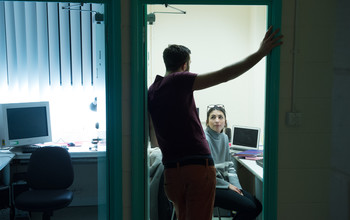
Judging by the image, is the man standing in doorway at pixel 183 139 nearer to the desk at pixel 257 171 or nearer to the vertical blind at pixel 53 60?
the desk at pixel 257 171

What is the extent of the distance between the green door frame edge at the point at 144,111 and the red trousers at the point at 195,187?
0.21 metres

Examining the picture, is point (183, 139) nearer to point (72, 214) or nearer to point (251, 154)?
point (251, 154)

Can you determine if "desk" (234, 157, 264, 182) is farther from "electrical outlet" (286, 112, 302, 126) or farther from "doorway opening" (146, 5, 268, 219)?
"doorway opening" (146, 5, 268, 219)

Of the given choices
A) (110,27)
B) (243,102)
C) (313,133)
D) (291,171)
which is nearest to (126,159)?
(110,27)

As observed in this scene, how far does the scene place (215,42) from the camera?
4.48 metres

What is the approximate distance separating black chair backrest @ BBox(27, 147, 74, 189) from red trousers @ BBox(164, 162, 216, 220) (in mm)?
1440

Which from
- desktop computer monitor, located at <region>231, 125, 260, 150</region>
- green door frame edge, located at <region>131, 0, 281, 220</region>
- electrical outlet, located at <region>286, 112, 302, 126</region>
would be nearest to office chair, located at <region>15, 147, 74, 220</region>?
green door frame edge, located at <region>131, 0, 281, 220</region>

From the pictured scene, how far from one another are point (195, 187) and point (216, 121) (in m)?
1.42

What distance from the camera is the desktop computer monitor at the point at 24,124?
3691 mm

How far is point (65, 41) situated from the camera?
4.20 meters

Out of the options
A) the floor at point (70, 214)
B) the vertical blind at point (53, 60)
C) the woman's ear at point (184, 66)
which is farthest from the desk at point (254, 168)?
the vertical blind at point (53, 60)

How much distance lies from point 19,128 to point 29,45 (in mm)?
953

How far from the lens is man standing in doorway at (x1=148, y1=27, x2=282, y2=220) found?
81.4 inches

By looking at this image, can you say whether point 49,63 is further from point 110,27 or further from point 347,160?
point 347,160
